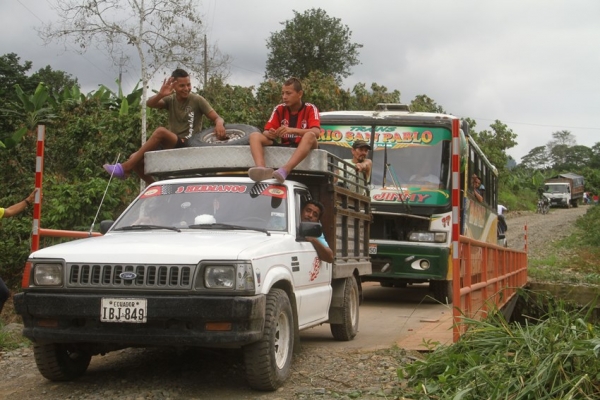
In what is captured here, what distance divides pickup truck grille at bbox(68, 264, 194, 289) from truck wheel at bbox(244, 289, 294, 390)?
657 mm

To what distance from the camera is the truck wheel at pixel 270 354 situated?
222 inches

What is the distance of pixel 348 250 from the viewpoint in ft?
28.5

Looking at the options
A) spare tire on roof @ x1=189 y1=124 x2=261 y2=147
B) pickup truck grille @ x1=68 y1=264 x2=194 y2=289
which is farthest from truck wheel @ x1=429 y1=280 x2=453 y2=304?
pickup truck grille @ x1=68 y1=264 x2=194 y2=289

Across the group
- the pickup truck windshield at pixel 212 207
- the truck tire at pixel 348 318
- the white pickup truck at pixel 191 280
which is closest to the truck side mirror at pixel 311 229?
the white pickup truck at pixel 191 280

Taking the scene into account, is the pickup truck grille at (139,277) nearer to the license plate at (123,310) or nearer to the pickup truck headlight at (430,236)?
the license plate at (123,310)

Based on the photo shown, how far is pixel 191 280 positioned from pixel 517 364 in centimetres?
223

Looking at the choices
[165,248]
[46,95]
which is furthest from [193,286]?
[46,95]

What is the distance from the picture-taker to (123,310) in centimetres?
549

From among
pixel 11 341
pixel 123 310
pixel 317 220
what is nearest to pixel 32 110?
pixel 11 341

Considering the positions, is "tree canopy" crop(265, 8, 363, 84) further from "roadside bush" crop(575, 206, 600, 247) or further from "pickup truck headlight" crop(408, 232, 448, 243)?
"pickup truck headlight" crop(408, 232, 448, 243)

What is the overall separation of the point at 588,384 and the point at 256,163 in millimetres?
3611

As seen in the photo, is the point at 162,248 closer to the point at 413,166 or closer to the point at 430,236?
the point at 430,236

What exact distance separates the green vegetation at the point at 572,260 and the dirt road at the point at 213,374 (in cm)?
1352

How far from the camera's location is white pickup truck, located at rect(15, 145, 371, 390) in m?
5.46
